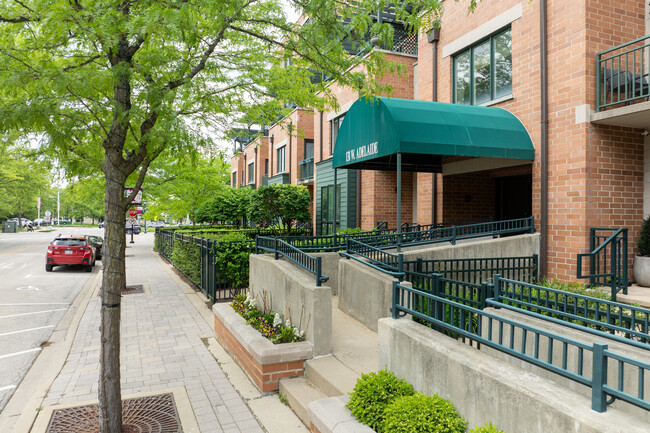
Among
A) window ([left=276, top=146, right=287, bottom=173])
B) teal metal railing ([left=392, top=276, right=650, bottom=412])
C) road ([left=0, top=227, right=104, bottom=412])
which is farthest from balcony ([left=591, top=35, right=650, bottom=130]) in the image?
window ([left=276, top=146, right=287, bottom=173])

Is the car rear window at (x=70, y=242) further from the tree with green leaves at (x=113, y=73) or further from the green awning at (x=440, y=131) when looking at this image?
the tree with green leaves at (x=113, y=73)

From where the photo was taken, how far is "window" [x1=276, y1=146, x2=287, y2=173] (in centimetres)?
2811

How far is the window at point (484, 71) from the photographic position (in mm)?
11156

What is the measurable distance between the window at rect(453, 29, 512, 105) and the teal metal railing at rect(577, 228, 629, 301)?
441 cm

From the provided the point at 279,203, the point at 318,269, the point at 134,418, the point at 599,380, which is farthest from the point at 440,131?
the point at 279,203

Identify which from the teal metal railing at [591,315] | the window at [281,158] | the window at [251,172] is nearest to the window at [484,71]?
the teal metal railing at [591,315]

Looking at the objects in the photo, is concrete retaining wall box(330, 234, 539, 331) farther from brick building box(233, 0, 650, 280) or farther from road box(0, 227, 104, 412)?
road box(0, 227, 104, 412)

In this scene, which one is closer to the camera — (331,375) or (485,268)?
(331,375)

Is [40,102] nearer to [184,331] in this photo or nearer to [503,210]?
[184,331]

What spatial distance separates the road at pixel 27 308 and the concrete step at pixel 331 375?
12.6ft

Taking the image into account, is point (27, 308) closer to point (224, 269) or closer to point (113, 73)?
point (224, 269)

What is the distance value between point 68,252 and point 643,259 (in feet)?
64.2

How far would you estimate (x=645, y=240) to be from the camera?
29.3ft

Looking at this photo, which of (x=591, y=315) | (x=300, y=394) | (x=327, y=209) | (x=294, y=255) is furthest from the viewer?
(x=327, y=209)
